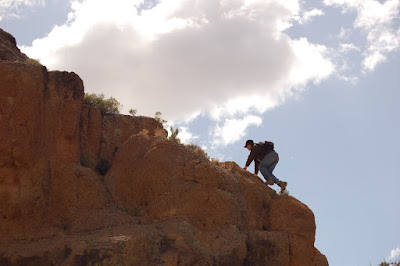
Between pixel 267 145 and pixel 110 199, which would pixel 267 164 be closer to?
pixel 267 145

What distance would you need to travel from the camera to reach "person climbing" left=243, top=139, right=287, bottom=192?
45.0 feet

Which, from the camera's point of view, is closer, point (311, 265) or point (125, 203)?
point (125, 203)

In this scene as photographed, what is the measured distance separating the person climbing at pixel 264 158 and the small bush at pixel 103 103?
155 inches

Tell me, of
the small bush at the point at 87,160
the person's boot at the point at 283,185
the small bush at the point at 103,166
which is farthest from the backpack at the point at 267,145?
the small bush at the point at 87,160

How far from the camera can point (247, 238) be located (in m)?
11.2

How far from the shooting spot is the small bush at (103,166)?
39.7 feet

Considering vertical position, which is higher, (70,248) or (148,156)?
(148,156)

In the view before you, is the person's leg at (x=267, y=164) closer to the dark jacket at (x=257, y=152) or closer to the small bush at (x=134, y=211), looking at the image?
the dark jacket at (x=257, y=152)

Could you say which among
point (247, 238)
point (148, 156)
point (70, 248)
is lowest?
point (70, 248)

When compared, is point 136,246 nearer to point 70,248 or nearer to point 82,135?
point 70,248

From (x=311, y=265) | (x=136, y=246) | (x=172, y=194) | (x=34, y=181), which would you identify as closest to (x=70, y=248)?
(x=136, y=246)

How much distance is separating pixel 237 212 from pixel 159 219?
1894 mm

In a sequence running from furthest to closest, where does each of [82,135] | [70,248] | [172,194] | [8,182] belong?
[82,135], [172,194], [8,182], [70,248]

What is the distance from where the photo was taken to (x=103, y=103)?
13352 millimetres
